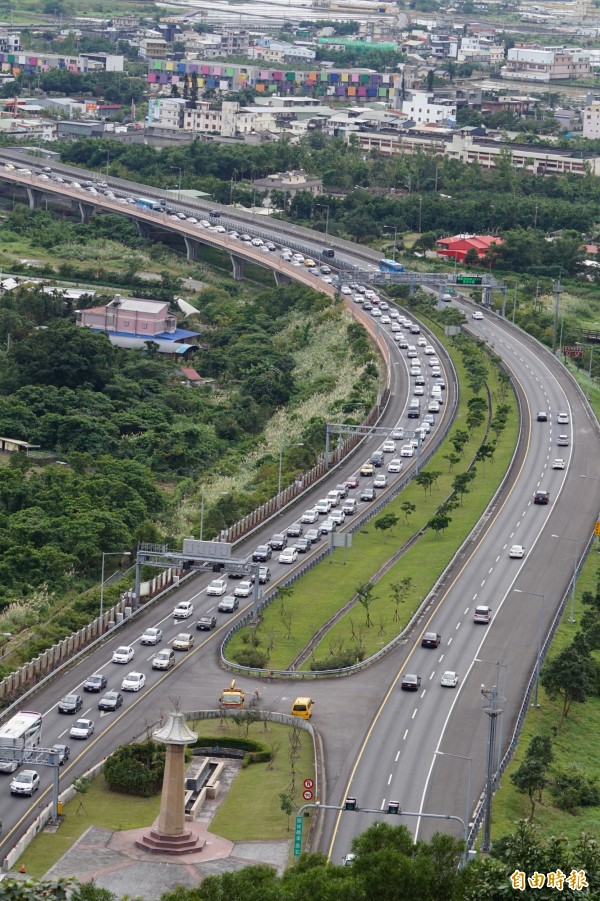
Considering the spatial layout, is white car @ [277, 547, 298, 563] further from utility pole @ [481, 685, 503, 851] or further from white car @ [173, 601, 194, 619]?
utility pole @ [481, 685, 503, 851]

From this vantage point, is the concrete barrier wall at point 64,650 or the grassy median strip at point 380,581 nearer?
the concrete barrier wall at point 64,650

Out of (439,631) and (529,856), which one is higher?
(529,856)

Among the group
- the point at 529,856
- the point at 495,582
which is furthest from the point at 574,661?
the point at 529,856

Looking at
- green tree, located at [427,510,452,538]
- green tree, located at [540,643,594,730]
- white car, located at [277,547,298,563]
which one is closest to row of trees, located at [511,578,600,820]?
green tree, located at [540,643,594,730]

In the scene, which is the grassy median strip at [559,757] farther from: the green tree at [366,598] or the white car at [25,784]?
the white car at [25,784]

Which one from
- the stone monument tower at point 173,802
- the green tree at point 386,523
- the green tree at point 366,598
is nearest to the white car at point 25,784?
the stone monument tower at point 173,802

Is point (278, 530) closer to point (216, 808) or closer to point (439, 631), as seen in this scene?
point (439, 631)

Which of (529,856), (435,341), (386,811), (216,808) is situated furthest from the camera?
(435,341)
